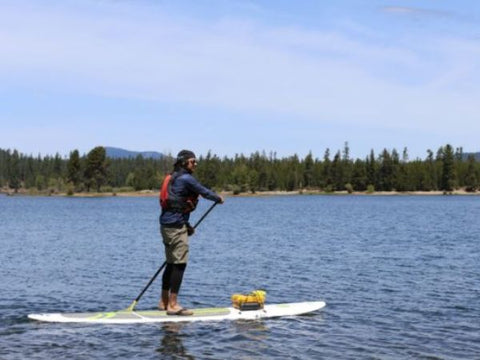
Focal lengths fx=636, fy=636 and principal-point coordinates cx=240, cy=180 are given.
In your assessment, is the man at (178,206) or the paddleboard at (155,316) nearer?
the man at (178,206)

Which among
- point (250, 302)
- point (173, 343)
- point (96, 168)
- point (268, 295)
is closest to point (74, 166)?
point (96, 168)

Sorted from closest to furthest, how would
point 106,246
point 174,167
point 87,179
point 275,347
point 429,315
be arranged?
point 275,347 → point 174,167 → point 429,315 → point 106,246 → point 87,179

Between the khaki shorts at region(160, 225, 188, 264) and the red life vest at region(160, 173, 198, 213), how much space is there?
476 millimetres

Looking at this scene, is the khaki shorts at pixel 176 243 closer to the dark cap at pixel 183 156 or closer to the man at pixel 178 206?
the man at pixel 178 206

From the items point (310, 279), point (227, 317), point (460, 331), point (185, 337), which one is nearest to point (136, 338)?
Answer: point (185, 337)

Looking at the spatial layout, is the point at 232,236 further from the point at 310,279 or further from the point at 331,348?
the point at 331,348

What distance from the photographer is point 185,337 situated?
1433cm

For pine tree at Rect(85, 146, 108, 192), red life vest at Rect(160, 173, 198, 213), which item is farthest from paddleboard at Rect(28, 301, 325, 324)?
pine tree at Rect(85, 146, 108, 192)

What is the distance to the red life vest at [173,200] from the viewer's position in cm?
1489

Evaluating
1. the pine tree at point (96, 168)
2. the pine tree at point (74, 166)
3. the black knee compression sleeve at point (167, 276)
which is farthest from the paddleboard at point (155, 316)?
the pine tree at point (74, 166)

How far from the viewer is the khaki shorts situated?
15.0 m

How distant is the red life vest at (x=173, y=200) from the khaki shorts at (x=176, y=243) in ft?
1.56

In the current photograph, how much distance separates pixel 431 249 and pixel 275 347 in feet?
90.9

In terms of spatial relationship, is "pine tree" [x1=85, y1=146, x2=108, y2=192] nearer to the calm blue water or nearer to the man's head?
the calm blue water
